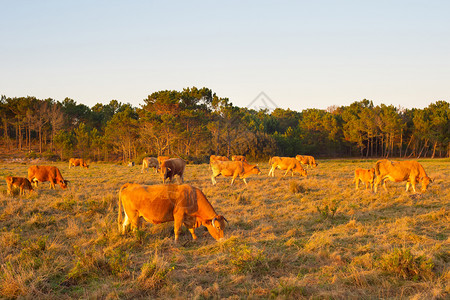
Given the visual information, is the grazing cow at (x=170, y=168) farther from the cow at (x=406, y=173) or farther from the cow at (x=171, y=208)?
the cow at (x=406, y=173)

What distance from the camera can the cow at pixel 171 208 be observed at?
7516mm

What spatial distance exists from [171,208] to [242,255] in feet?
8.16

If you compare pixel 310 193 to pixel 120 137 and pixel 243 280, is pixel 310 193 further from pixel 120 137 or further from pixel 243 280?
pixel 120 137

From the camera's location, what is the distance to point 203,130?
49.0 meters

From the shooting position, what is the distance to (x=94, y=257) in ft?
18.7

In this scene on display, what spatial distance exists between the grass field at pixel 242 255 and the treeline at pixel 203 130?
36.0 metres

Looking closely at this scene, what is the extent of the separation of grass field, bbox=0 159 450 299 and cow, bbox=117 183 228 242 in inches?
15.6

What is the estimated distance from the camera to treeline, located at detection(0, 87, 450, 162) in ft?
163

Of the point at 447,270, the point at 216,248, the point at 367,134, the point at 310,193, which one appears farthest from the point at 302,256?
the point at 367,134

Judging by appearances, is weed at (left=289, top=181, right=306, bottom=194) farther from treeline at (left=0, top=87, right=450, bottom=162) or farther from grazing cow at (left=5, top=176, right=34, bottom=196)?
treeline at (left=0, top=87, right=450, bottom=162)

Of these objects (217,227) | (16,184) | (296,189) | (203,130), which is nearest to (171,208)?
(217,227)

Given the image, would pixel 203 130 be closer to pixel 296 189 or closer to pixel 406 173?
pixel 296 189

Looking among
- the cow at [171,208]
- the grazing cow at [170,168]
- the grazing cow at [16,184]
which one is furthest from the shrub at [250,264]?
the grazing cow at [170,168]

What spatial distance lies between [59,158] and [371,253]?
60.0m
